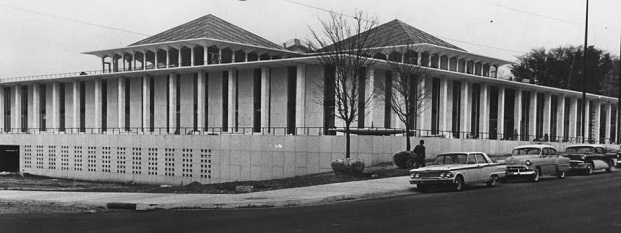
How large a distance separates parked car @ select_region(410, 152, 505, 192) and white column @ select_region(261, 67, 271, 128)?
28.6 meters

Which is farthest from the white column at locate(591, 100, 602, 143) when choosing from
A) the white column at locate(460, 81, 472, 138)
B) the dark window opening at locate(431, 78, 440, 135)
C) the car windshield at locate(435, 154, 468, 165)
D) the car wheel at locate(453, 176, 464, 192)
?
the car wheel at locate(453, 176, 464, 192)

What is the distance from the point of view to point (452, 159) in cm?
2125

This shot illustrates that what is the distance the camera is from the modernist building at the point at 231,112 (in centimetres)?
3931

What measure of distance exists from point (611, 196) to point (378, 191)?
7063 mm

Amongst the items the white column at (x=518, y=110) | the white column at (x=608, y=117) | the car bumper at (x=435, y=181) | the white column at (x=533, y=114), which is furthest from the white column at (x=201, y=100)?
the white column at (x=608, y=117)

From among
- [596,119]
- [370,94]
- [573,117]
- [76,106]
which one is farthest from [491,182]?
[596,119]

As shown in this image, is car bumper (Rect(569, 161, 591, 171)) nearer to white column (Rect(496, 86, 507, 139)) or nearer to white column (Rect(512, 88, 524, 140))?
white column (Rect(496, 86, 507, 139))

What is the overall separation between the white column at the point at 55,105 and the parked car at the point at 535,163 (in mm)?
53506

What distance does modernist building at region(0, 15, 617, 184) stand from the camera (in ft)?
129

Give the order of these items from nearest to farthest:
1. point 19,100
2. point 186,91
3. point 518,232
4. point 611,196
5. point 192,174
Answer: point 518,232, point 611,196, point 192,174, point 186,91, point 19,100

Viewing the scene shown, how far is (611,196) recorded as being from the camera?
17.2 m

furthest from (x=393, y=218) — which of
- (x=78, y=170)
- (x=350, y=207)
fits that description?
(x=78, y=170)

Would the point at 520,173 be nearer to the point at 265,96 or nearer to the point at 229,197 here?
the point at 229,197

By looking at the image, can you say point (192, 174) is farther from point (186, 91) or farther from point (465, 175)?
point (465, 175)
